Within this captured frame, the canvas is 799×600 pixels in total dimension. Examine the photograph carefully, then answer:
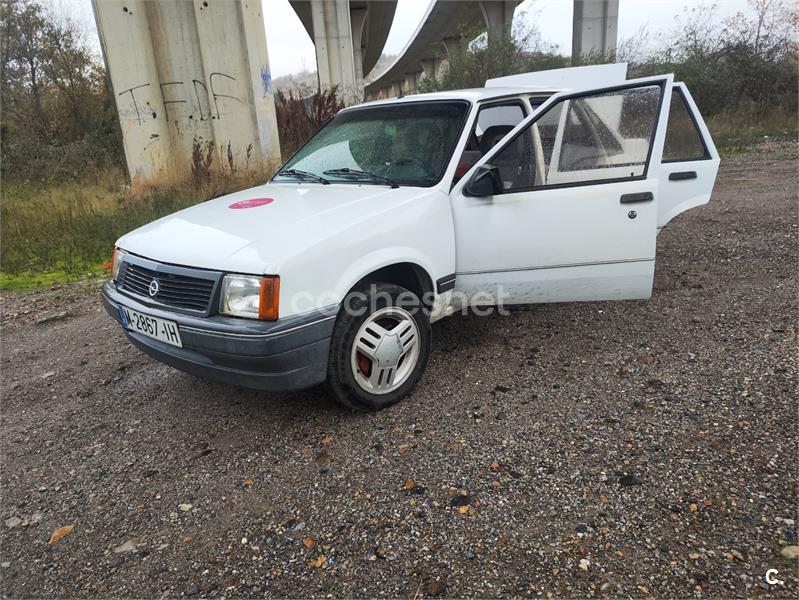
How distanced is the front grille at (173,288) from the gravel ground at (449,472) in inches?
30.0

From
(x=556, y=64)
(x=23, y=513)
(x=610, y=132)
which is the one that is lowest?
(x=23, y=513)

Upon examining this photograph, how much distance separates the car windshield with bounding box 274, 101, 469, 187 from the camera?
3.31 m

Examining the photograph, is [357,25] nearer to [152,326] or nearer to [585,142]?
[585,142]

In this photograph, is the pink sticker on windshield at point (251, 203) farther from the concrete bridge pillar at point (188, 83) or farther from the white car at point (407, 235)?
the concrete bridge pillar at point (188, 83)

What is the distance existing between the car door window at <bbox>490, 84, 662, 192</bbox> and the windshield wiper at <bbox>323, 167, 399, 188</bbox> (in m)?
0.64

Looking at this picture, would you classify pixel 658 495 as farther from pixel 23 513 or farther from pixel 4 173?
pixel 4 173

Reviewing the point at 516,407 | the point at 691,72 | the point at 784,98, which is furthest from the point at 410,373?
the point at 784,98

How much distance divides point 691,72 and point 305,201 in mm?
15581

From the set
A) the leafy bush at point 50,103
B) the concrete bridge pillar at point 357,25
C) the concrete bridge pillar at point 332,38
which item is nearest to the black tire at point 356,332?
the leafy bush at point 50,103

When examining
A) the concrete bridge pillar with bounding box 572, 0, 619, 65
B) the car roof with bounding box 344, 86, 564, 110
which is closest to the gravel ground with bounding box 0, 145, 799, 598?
the car roof with bounding box 344, 86, 564, 110

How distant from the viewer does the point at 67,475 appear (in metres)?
2.67

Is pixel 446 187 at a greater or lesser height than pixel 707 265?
greater

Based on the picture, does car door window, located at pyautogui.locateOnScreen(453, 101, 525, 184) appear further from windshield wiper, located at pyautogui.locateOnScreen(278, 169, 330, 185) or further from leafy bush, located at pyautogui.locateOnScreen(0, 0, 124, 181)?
leafy bush, located at pyautogui.locateOnScreen(0, 0, 124, 181)

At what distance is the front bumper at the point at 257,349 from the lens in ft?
8.01
